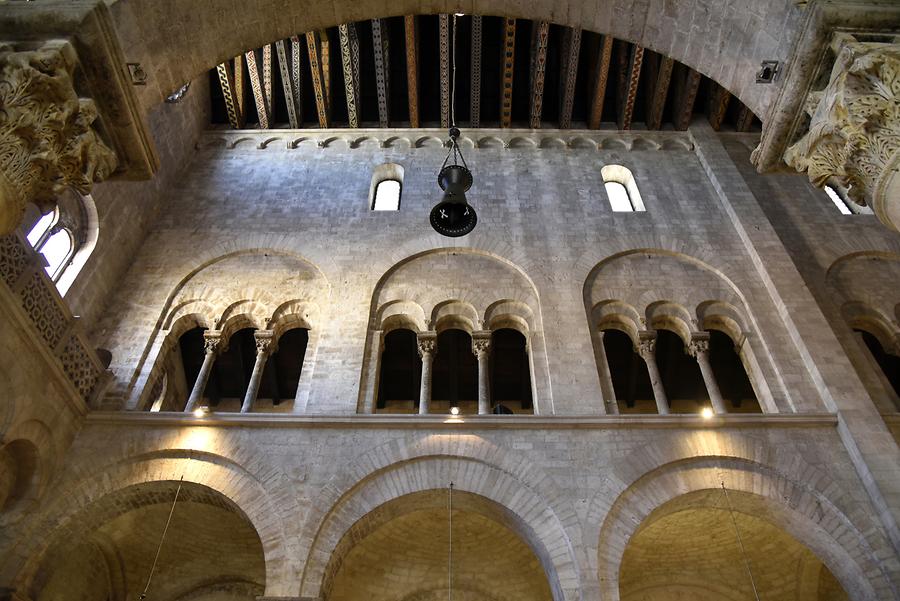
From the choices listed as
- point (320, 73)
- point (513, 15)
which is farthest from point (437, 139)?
point (513, 15)

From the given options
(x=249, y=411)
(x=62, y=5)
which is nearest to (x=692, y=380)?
(x=249, y=411)

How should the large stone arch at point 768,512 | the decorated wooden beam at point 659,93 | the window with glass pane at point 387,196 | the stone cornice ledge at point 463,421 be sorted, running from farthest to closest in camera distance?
the decorated wooden beam at point 659,93 < the window with glass pane at point 387,196 < the stone cornice ledge at point 463,421 < the large stone arch at point 768,512

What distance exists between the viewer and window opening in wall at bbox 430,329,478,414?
1128 cm

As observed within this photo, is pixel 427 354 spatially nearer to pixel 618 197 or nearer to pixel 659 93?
pixel 618 197

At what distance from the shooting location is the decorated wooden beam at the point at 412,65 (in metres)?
11.3

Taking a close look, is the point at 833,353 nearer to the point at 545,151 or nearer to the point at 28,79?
the point at 545,151

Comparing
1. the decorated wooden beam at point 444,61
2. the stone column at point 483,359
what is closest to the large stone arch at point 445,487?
the stone column at point 483,359

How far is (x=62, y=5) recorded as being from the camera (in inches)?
200

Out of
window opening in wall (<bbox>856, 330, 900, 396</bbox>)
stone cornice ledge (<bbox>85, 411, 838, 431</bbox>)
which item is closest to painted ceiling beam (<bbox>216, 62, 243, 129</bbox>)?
stone cornice ledge (<bbox>85, 411, 838, 431</bbox>)

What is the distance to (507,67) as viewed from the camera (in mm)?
12078

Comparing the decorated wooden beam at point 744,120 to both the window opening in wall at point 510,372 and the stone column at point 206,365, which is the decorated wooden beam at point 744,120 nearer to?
the window opening in wall at point 510,372

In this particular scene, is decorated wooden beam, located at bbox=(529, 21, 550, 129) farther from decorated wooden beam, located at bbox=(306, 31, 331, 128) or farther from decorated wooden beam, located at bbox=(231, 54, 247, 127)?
decorated wooden beam, located at bbox=(231, 54, 247, 127)

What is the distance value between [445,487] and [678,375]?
6.55 m

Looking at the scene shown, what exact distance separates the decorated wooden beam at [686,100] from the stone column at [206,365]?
9938 millimetres
